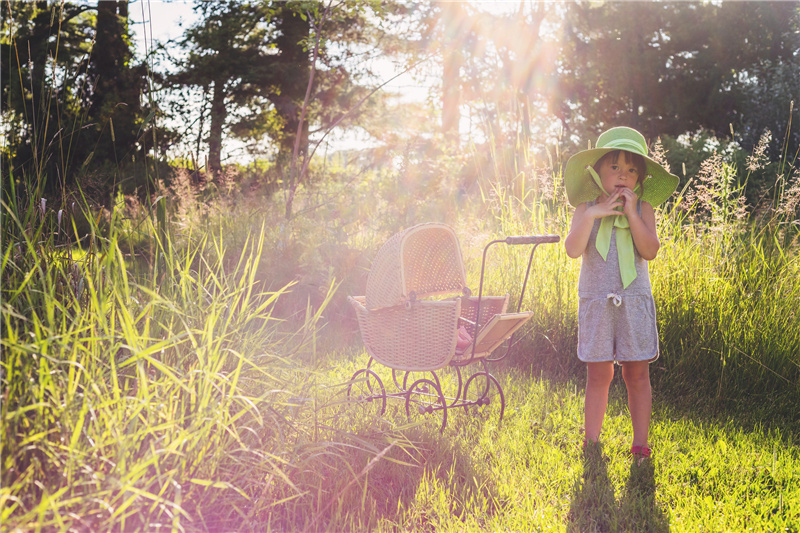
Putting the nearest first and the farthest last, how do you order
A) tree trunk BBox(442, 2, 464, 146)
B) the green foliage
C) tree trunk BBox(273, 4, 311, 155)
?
tree trunk BBox(273, 4, 311, 155) < tree trunk BBox(442, 2, 464, 146) < the green foliage

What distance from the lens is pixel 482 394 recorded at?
3176mm

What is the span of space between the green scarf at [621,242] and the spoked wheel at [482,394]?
0.85 meters

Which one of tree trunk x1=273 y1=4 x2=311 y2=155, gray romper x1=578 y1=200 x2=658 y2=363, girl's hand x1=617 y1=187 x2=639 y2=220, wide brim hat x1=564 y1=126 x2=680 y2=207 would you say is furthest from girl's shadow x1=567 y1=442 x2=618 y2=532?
tree trunk x1=273 y1=4 x2=311 y2=155

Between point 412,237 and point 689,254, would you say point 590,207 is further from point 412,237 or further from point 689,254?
point 689,254

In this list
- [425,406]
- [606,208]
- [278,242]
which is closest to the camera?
[606,208]

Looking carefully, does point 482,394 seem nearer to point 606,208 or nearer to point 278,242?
point 606,208

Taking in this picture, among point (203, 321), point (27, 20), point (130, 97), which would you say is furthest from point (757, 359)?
point (130, 97)

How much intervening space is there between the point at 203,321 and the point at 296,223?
3.74 m

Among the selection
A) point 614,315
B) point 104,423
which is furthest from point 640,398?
point 104,423

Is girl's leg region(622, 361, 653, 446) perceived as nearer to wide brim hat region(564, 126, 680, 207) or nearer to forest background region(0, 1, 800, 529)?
forest background region(0, 1, 800, 529)

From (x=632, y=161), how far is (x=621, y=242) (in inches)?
16.4

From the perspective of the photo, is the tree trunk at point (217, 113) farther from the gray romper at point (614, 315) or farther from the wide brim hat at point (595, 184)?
the gray romper at point (614, 315)

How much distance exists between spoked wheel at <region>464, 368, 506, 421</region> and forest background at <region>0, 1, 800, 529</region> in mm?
465

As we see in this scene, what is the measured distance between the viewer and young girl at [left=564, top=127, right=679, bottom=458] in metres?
2.55
